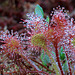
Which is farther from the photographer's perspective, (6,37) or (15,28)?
(15,28)

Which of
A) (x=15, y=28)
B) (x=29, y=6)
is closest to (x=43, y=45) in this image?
(x=15, y=28)

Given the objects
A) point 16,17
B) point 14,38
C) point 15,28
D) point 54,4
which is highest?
point 54,4

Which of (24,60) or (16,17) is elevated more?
(16,17)

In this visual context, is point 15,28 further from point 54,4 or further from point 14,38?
point 14,38

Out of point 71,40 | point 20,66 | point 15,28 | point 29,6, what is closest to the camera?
point 71,40

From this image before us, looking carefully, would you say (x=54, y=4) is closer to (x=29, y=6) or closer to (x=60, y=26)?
(x=29, y=6)

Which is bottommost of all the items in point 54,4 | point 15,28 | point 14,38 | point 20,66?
point 20,66

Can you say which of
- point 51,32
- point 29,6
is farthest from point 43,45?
point 29,6

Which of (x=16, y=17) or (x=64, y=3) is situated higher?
(x=64, y=3)

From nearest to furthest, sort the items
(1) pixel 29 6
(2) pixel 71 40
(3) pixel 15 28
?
(2) pixel 71 40, (3) pixel 15 28, (1) pixel 29 6
